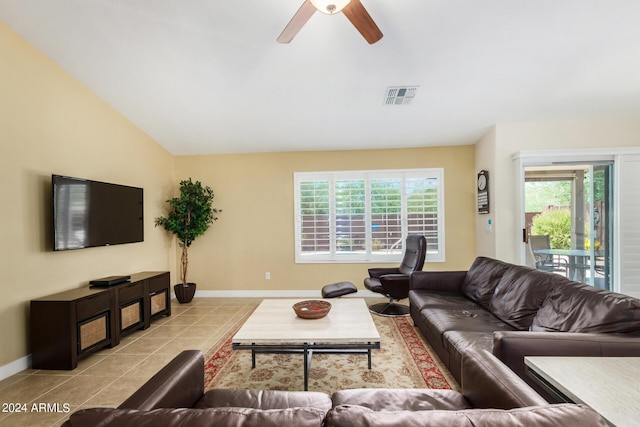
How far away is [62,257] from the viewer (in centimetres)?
305

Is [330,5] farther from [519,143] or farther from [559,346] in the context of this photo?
[519,143]

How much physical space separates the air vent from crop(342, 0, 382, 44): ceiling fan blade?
4.06ft

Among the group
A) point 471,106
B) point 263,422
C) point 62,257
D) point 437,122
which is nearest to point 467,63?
point 471,106

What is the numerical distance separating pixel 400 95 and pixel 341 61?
0.91 metres

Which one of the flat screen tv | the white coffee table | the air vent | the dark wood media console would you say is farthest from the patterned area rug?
the air vent

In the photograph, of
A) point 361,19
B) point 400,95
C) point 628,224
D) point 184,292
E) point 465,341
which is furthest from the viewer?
point 184,292

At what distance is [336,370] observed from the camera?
2506mm

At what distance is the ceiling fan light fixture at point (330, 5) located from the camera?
1793 mm

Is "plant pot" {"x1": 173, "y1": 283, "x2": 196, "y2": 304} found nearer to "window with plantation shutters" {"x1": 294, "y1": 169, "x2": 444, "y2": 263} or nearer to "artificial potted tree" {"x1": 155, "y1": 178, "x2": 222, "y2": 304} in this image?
"artificial potted tree" {"x1": 155, "y1": 178, "x2": 222, "y2": 304}

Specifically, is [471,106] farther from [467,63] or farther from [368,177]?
[368,177]

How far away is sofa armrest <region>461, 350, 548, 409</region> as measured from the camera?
3.34 ft

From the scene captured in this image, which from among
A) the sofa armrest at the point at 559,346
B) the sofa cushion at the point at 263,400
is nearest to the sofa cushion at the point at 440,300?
the sofa armrest at the point at 559,346

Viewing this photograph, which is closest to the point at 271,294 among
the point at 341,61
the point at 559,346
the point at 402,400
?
the point at 341,61

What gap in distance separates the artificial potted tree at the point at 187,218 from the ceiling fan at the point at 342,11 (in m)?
3.25
